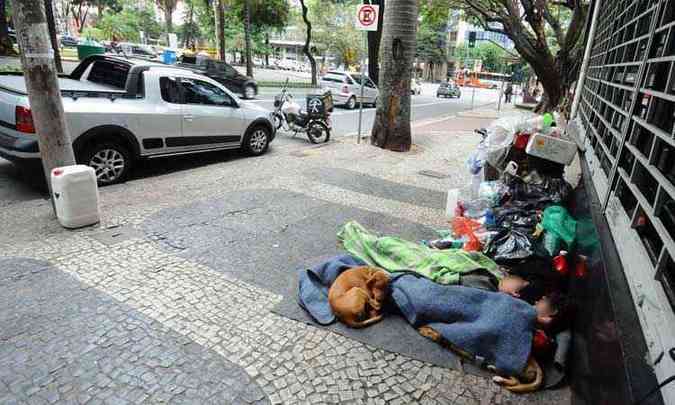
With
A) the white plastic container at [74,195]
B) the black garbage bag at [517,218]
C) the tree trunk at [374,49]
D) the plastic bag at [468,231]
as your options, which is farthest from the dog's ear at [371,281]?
the tree trunk at [374,49]

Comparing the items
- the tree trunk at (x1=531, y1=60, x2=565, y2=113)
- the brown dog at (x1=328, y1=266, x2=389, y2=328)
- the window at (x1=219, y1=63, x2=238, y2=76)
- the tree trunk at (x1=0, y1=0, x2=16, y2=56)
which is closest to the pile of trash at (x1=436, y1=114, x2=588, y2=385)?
the brown dog at (x1=328, y1=266, x2=389, y2=328)

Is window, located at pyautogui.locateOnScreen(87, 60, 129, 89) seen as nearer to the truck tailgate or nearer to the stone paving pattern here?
the truck tailgate

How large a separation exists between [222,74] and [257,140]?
1283cm

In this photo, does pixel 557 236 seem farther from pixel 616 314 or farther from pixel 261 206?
pixel 261 206

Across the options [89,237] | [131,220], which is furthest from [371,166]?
[89,237]

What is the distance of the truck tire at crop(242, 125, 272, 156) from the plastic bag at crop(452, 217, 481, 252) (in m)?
5.12

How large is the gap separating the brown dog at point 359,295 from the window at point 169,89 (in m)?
5.04

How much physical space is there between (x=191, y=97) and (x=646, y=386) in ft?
23.8

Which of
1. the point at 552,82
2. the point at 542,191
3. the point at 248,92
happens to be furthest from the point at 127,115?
the point at 248,92

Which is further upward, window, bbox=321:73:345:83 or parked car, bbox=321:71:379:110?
window, bbox=321:73:345:83

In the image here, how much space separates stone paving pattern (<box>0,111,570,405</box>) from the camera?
7.95 ft

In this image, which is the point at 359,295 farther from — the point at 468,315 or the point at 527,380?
the point at 527,380

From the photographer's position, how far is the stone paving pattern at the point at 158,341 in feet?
7.95

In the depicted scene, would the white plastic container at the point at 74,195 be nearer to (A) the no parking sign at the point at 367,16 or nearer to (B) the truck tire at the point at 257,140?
(B) the truck tire at the point at 257,140
